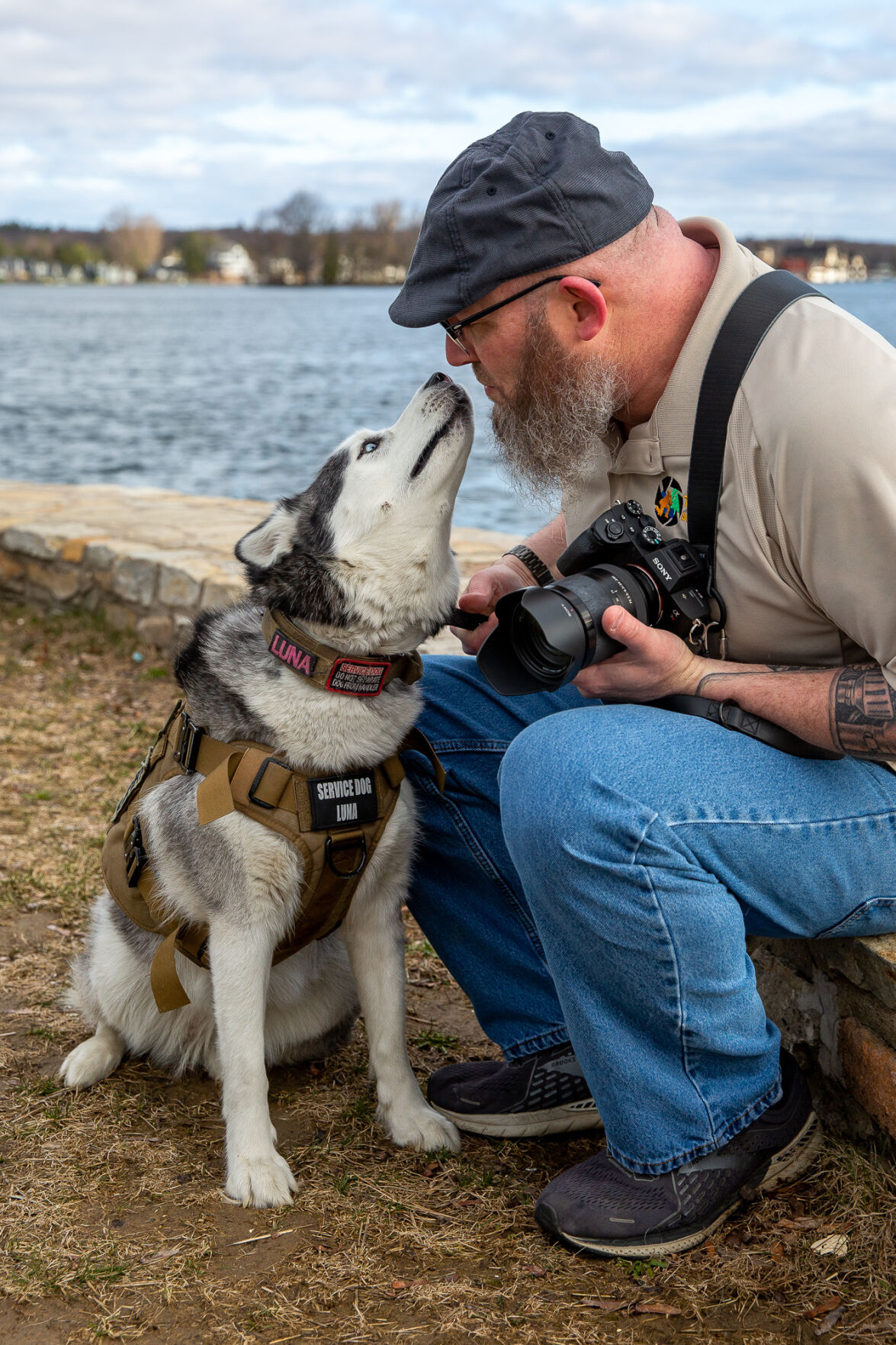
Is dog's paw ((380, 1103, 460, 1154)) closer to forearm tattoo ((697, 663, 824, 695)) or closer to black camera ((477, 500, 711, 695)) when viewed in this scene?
black camera ((477, 500, 711, 695))

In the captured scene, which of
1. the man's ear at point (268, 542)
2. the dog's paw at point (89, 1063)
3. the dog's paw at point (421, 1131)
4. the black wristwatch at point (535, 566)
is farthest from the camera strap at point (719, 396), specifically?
the dog's paw at point (89, 1063)

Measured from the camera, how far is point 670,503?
7.71 ft

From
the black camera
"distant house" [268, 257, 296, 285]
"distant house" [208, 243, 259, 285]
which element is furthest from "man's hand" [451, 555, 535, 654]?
"distant house" [208, 243, 259, 285]

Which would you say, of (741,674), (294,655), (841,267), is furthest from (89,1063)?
(841,267)

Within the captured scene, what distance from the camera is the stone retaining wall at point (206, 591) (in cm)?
231

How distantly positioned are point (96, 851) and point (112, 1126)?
165cm

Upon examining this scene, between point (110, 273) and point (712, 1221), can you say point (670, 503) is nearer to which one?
point (712, 1221)

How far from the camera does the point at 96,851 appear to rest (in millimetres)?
4168

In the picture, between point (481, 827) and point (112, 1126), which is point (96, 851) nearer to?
point (112, 1126)

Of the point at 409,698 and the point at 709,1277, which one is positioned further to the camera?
the point at 409,698

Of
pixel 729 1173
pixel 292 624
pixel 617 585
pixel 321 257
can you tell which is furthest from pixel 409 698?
pixel 321 257

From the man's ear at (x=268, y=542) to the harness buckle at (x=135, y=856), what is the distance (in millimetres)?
692

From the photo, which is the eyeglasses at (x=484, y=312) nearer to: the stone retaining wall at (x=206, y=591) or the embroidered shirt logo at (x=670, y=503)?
the embroidered shirt logo at (x=670, y=503)

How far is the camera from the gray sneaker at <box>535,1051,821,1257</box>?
2.10 metres
